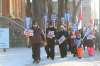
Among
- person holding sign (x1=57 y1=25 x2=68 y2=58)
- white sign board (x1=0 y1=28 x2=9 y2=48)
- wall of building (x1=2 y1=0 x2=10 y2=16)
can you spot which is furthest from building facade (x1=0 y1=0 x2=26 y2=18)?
person holding sign (x1=57 y1=25 x2=68 y2=58)

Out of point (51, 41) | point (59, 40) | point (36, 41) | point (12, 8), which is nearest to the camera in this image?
point (36, 41)

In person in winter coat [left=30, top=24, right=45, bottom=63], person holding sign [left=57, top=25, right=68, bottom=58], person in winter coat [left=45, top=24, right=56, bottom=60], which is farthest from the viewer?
person holding sign [left=57, top=25, right=68, bottom=58]

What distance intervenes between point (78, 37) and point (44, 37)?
438cm

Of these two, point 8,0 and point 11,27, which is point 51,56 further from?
point 8,0

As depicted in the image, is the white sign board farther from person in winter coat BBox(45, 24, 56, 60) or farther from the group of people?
person in winter coat BBox(45, 24, 56, 60)

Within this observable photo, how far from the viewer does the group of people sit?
73.0 feet

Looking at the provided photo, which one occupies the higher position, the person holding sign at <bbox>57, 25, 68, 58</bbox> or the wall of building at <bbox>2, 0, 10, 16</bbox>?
the wall of building at <bbox>2, 0, 10, 16</bbox>

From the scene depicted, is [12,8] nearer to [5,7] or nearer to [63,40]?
[5,7]

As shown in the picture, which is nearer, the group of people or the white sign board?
the group of people

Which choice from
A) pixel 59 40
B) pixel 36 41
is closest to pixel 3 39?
pixel 59 40

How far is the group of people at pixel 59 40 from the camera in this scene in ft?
73.0

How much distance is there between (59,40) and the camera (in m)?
25.0

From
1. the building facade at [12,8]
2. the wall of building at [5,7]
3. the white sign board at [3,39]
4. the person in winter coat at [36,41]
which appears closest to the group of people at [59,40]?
the person in winter coat at [36,41]

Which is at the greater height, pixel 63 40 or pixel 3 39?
pixel 63 40
